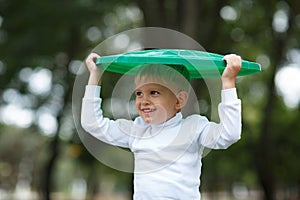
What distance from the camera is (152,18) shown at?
10.9m

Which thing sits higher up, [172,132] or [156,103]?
[156,103]

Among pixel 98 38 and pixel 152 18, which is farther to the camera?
pixel 98 38

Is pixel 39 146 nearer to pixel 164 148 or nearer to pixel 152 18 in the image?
pixel 152 18

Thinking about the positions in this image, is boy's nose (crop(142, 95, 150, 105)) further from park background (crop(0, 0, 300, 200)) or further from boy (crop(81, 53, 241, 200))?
park background (crop(0, 0, 300, 200))

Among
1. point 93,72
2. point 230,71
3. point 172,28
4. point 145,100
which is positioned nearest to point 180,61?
point 230,71

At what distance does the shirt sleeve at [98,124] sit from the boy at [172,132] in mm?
77

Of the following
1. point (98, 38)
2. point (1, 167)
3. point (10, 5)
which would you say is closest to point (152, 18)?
point (10, 5)

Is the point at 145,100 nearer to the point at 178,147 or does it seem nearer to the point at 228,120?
the point at 178,147

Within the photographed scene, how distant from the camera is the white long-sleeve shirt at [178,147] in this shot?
3.24 m

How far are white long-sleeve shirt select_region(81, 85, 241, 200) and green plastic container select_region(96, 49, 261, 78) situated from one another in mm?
189

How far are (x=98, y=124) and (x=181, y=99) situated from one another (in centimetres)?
50

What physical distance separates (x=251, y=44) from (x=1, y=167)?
1390 inches

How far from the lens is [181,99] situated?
3504 mm

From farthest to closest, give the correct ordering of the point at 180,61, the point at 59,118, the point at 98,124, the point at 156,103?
1. the point at 59,118
2. the point at 98,124
3. the point at 156,103
4. the point at 180,61
